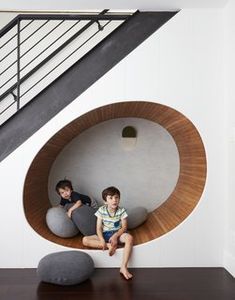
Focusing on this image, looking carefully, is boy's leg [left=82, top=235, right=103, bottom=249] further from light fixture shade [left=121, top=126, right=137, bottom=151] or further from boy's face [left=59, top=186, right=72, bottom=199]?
light fixture shade [left=121, top=126, right=137, bottom=151]

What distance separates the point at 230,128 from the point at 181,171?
919mm

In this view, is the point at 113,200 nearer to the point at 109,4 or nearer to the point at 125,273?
the point at 125,273

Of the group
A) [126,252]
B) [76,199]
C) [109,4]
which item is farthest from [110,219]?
[109,4]

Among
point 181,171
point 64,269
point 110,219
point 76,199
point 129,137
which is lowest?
point 64,269

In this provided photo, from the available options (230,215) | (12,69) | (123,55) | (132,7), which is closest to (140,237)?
(230,215)

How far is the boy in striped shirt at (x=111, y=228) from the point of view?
3.14 metres

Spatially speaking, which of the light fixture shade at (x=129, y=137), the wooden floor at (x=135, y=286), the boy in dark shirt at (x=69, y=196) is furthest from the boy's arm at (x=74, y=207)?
the light fixture shade at (x=129, y=137)

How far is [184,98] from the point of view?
3180 millimetres

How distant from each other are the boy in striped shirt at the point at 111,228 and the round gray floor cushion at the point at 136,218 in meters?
0.43

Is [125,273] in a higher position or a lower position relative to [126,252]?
lower

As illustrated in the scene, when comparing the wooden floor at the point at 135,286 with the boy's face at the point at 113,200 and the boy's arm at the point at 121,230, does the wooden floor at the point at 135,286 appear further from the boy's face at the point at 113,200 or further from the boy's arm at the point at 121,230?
the boy's face at the point at 113,200

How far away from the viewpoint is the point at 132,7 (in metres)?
3.19

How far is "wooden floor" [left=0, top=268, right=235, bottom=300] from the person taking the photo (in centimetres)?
255

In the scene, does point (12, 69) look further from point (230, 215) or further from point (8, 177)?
point (230, 215)
